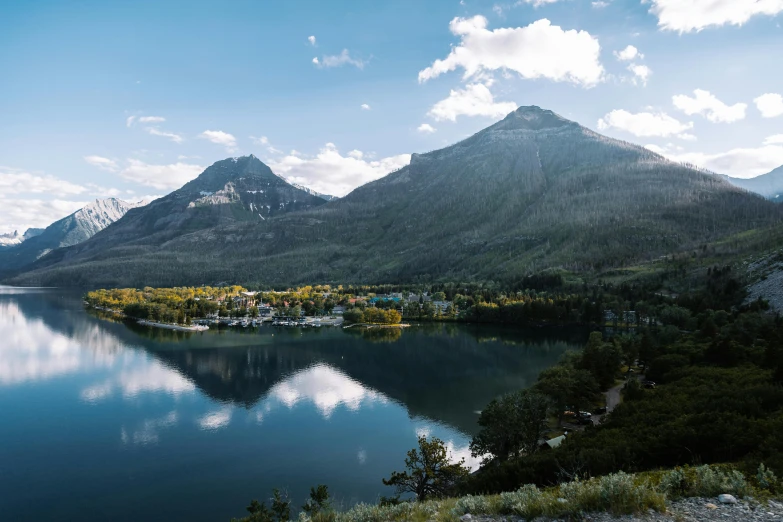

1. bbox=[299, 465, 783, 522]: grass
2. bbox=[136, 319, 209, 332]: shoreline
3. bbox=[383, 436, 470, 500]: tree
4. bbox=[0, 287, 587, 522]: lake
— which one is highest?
bbox=[299, 465, 783, 522]: grass

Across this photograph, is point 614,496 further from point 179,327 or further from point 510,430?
point 179,327

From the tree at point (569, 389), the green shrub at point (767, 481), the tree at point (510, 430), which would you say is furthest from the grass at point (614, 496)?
the tree at point (569, 389)

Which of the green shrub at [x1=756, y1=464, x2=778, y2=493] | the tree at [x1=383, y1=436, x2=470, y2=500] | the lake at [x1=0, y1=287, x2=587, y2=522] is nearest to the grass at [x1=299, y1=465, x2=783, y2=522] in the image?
the green shrub at [x1=756, y1=464, x2=778, y2=493]

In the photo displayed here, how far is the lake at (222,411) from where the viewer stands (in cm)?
3216

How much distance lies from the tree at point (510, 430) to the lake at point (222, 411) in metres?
7.82

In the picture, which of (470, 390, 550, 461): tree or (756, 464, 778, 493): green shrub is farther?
(470, 390, 550, 461): tree

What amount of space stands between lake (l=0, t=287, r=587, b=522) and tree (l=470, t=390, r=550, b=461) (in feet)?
25.7

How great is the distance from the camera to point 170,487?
106 feet

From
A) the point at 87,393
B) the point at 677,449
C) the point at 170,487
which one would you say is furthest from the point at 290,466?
the point at 87,393

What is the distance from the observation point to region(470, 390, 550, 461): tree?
2891 cm

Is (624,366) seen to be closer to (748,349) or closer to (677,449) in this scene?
(748,349)

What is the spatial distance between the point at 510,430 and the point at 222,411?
3579 cm

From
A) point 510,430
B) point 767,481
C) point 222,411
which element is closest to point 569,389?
point 510,430

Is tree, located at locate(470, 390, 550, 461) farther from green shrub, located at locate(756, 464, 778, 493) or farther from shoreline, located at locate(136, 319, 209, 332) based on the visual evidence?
shoreline, located at locate(136, 319, 209, 332)
